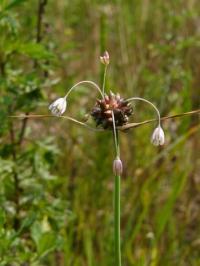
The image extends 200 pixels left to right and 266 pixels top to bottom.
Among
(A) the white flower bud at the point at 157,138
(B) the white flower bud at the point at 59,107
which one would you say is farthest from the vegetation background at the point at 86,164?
(A) the white flower bud at the point at 157,138

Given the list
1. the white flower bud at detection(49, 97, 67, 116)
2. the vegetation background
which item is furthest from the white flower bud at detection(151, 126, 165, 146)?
the vegetation background

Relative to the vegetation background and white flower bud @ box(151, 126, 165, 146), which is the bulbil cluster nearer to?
white flower bud @ box(151, 126, 165, 146)

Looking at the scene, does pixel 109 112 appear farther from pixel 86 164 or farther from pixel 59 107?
pixel 86 164

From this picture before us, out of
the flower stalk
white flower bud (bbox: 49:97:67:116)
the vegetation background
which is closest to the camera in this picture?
the flower stalk

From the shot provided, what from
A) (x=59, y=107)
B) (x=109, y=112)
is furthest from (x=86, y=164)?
(x=109, y=112)

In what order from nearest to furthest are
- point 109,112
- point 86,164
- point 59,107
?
point 109,112 < point 59,107 < point 86,164

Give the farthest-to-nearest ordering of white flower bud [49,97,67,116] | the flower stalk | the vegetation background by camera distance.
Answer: the vegetation background → white flower bud [49,97,67,116] → the flower stalk
